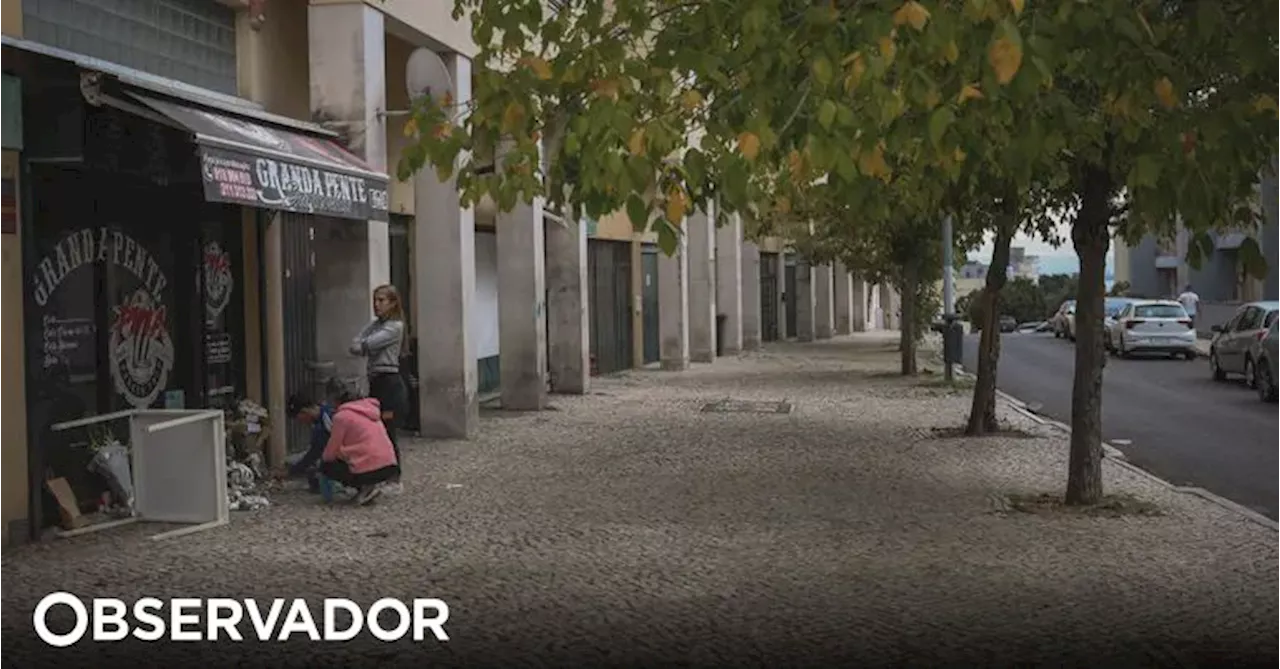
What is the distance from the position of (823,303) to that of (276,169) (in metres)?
39.4

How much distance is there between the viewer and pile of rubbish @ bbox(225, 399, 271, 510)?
10875mm

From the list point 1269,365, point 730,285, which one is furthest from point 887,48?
point 730,285

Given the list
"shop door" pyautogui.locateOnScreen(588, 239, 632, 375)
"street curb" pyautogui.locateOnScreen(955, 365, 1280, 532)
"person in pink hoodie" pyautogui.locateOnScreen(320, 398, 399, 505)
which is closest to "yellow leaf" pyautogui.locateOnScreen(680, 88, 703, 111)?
"person in pink hoodie" pyautogui.locateOnScreen(320, 398, 399, 505)

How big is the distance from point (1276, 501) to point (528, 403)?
9777 mm

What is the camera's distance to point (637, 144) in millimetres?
5910

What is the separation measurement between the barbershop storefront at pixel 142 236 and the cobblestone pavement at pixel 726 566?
119 centimetres

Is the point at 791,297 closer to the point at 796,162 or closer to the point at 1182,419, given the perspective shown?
the point at 1182,419

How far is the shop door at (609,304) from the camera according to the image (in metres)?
25.5

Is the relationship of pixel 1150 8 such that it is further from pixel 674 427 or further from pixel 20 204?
pixel 674 427

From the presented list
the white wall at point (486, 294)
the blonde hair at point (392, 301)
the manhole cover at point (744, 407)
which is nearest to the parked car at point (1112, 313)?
the manhole cover at point (744, 407)

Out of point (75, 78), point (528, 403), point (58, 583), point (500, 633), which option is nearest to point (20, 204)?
point (75, 78)

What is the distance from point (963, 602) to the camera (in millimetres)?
7375

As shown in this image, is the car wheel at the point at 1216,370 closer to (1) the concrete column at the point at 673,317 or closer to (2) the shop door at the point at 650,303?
(1) the concrete column at the point at 673,317

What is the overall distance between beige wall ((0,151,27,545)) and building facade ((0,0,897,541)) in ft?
0.05
